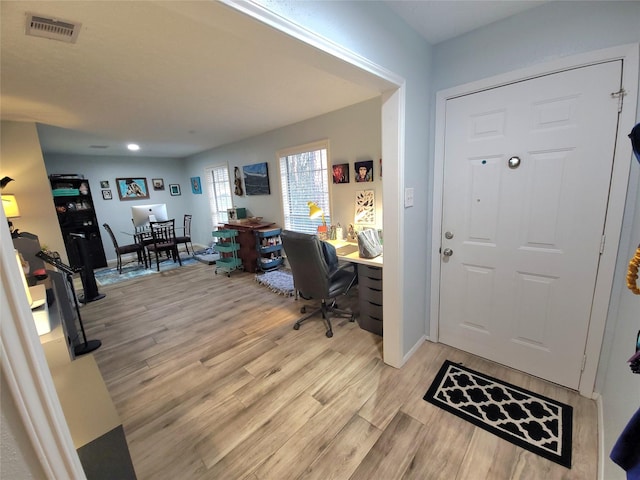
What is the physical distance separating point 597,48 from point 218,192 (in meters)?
6.10

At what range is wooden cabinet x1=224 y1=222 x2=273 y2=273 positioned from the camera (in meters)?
4.56

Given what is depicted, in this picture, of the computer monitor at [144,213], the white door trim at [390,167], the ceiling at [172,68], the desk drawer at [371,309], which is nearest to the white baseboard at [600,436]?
the white door trim at [390,167]

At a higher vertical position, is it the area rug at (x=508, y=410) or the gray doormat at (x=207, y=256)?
the gray doormat at (x=207, y=256)

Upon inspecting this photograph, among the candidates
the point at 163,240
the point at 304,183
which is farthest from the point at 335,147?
the point at 163,240

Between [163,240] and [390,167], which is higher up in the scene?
[390,167]

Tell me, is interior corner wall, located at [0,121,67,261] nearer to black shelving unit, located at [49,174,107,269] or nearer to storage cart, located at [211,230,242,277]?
black shelving unit, located at [49,174,107,269]

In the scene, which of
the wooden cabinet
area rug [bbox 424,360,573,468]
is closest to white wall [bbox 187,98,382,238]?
the wooden cabinet

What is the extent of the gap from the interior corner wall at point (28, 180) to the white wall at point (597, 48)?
4739mm

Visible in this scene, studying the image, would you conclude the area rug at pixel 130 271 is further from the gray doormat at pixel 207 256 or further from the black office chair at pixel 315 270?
the black office chair at pixel 315 270

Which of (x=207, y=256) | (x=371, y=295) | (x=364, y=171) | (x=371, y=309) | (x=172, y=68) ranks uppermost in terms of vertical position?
(x=172, y=68)

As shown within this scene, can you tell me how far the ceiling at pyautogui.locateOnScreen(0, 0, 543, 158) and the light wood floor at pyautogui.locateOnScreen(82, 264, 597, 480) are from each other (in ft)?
6.70

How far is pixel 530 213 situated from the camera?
1.72m

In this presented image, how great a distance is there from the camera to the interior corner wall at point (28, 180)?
10.1 ft

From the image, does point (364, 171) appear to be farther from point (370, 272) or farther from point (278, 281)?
point (278, 281)
